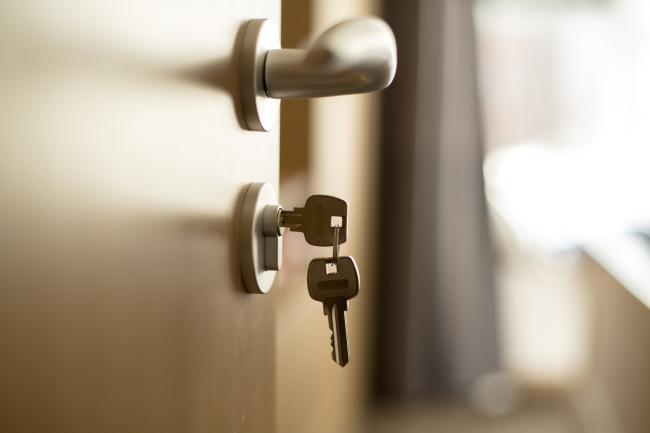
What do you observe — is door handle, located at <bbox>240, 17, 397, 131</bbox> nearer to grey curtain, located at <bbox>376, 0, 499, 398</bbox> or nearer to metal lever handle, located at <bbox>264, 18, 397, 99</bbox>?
metal lever handle, located at <bbox>264, 18, 397, 99</bbox>

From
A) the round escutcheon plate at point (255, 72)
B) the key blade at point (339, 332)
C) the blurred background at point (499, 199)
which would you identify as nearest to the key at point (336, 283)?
the key blade at point (339, 332)

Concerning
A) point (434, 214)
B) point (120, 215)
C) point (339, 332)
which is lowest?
point (434, 214)

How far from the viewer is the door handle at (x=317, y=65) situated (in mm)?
392

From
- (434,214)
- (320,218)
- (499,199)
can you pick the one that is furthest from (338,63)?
(499,199)

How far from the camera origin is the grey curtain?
2.55 meters

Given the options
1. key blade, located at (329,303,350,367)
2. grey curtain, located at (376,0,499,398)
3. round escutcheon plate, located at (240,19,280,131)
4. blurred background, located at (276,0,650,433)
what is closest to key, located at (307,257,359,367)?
key blade, located at (329,303,350,367)

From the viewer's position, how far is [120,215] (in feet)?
0.89

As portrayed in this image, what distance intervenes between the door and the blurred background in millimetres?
2048

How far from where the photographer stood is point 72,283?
240mm

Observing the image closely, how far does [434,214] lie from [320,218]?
7.12ft

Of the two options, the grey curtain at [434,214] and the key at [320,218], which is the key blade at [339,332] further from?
the grey curtain at [434,214]

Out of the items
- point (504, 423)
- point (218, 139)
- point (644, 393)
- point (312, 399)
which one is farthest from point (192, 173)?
point (504, 423)

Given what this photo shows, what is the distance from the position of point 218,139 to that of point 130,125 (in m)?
0.11

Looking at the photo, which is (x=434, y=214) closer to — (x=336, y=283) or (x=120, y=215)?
(x=336, y=283)
